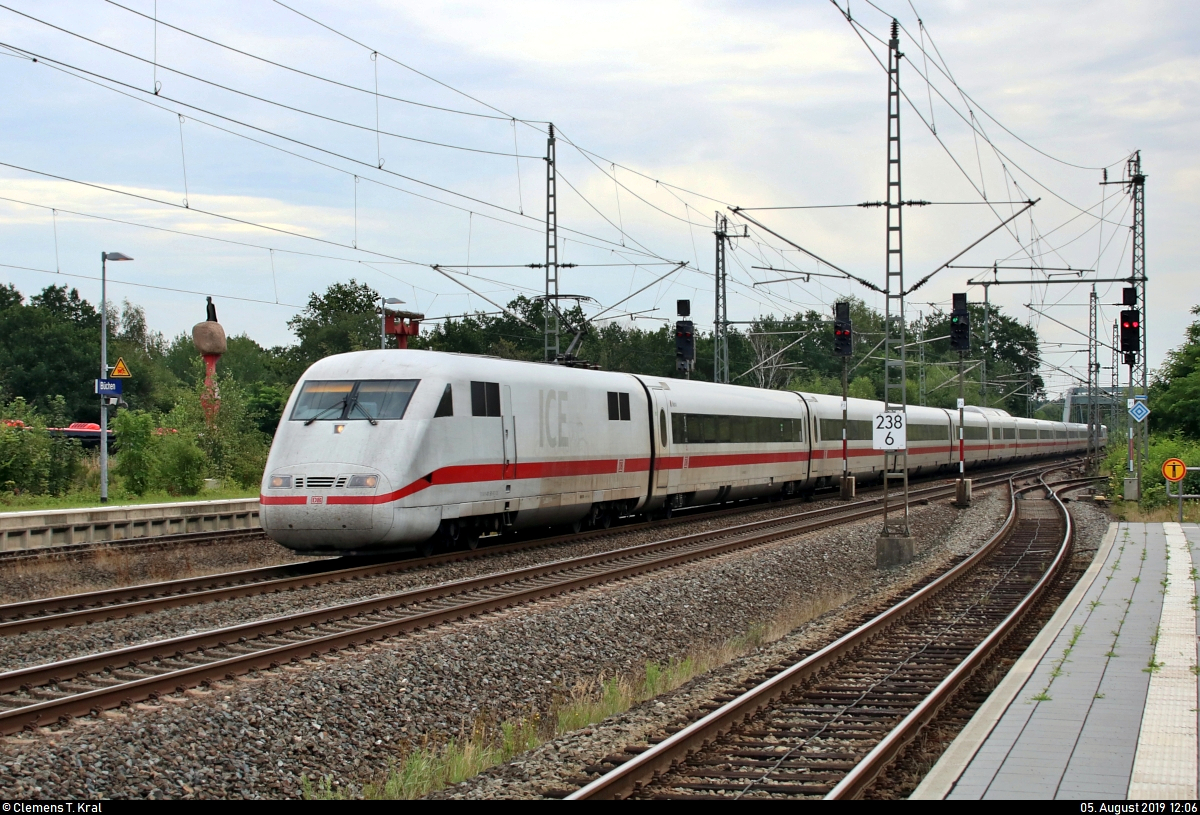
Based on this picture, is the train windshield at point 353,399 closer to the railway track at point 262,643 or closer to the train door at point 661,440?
the railway track at point 262,643

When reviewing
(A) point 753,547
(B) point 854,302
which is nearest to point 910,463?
(A) point 753,547

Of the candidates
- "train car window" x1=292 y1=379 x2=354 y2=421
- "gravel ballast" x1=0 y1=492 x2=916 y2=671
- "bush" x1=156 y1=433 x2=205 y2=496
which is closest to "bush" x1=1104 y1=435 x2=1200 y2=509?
"gravel ballast" x1=0 y1=492 x2=916 y2=671

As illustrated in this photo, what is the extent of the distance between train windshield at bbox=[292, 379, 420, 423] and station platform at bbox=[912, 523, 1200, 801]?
9.28 metres

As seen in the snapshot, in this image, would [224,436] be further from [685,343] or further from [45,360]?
[45,360]

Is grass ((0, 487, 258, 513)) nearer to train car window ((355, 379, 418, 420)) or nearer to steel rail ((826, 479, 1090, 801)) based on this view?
train car window ((355, 379, 418, 420))

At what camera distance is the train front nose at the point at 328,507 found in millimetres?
15414

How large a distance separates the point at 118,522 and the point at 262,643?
43.2 feet

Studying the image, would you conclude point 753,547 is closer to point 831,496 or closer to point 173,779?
point 173,779

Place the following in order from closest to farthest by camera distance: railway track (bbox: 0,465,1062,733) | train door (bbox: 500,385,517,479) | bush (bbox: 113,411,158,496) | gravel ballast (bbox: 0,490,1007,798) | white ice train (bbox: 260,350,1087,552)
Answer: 1. gravel ballast (bbox: 0,490,1007,798)
2. railway track (bbox: 0,465,1062,733)
3. white ice train (bbox: 260,350,1087,552)
4. train door (bbox: 500,385,517,479)
5. bush (bbox: 113,411,158,496)

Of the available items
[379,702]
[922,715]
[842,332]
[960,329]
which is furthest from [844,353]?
[379,702]

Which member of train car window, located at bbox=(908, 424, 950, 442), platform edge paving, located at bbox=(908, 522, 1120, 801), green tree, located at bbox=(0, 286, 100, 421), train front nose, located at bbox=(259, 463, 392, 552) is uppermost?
green tree, located at bbox=(0, 286, 100, 421)

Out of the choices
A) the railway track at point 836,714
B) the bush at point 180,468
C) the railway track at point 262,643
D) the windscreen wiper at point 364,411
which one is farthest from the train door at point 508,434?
the bush at point 180,468

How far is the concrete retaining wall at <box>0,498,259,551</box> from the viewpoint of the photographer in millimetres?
20734

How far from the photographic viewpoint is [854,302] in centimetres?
12638
